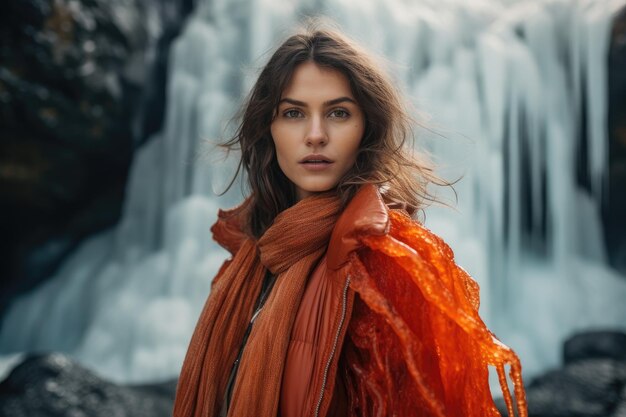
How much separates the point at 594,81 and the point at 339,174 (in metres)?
6.55

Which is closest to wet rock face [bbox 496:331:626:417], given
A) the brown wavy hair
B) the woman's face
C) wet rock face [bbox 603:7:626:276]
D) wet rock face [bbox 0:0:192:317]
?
wet rock face [bbox 603:7:626:276]

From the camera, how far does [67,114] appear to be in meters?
6.10

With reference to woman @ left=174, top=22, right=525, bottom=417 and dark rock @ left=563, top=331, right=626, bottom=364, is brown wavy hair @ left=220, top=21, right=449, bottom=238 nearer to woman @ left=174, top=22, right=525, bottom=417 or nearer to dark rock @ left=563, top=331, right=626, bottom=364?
woman @ left=174, top=22, right=525, bottom=417

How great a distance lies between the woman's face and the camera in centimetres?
142

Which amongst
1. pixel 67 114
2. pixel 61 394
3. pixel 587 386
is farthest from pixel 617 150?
pixel 61 394

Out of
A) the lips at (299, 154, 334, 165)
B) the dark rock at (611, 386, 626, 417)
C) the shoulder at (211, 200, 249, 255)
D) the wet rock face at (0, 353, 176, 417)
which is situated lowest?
the dark rock at (611, 386, 626, 417)

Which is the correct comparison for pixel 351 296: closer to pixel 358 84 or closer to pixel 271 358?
pixel 271 358

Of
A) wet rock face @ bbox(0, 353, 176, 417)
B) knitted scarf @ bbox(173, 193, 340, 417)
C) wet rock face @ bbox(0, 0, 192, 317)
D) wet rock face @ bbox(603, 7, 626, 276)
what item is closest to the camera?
knitted scarf @ bbox(173, 193, 340, 417)

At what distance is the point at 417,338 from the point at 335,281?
0.19m

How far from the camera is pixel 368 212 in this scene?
1.24m

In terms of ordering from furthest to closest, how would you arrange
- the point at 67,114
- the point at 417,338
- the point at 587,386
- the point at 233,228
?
the point at 67,114, the point at 587,386, the point at 233,228, the point at 417,338

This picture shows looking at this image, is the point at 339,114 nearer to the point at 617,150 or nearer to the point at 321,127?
the point at 321,127

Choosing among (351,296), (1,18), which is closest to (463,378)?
(351,296)

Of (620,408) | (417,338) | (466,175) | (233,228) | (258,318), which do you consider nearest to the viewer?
(417,338)
